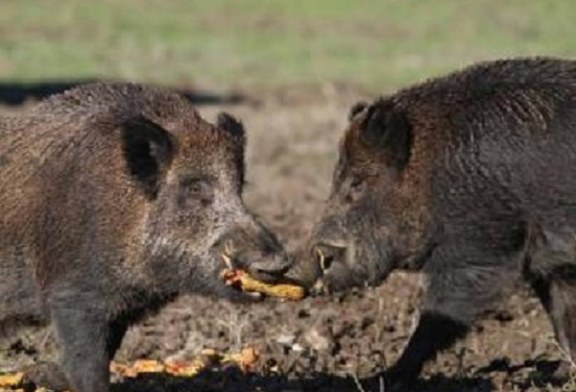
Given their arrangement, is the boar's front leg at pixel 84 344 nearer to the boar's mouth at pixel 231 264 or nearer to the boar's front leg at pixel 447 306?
the boar's mouth at pixel 231 264

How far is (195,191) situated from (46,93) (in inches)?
658

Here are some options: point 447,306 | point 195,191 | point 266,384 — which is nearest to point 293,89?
point 447,306

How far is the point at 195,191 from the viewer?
935 centimetres

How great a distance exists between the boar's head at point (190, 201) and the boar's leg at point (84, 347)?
0.35 metres

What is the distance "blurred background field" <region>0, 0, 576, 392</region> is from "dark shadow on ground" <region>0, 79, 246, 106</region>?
65 millimetres

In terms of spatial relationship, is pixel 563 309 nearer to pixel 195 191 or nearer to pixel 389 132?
pixel 389 132

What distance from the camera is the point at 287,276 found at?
31.0 ft

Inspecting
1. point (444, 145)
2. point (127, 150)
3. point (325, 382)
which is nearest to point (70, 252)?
point (127, 150)

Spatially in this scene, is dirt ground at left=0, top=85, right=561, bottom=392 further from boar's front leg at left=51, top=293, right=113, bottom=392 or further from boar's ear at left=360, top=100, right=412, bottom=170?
boar's ear at left=360, top=100, right=412, bottom=170

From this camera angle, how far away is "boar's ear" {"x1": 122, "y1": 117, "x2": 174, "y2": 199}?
30.3ft

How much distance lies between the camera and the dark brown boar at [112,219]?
9180 millimetres

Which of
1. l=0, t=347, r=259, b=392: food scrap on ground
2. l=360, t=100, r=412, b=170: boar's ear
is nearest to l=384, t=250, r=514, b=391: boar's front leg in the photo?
l=360, t=100, r=412, b=170: boar's ear

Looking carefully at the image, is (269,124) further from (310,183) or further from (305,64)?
(305,64)

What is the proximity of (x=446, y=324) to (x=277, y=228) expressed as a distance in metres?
4.22
